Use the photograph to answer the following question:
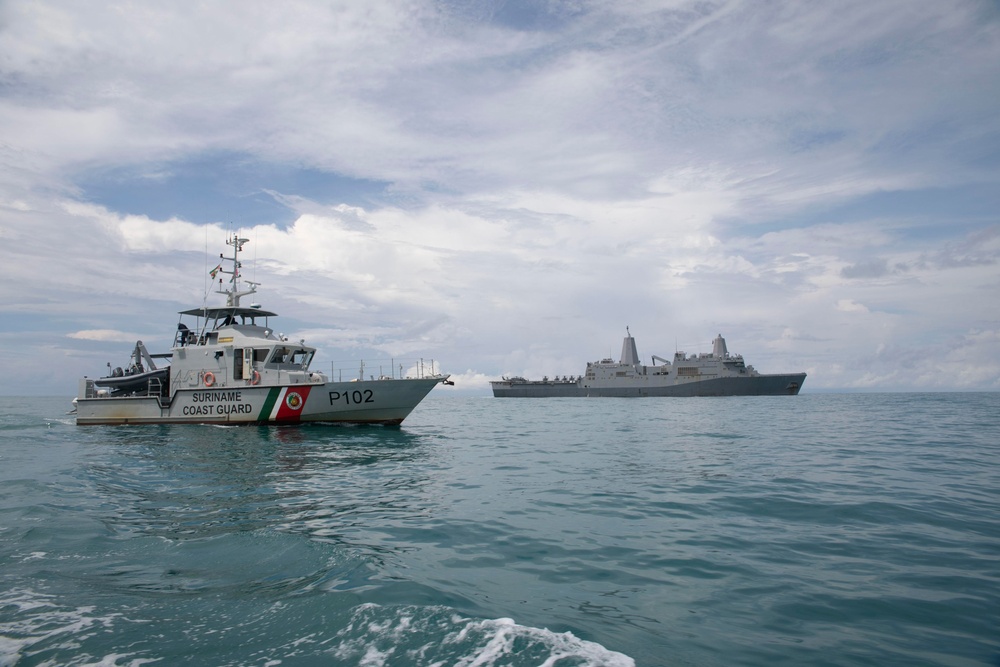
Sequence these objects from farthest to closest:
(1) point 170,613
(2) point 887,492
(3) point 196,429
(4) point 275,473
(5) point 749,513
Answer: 1. (3) point 196,429
2. (4) point 275,473
3. (2) point 887,492
4. (5) point 749,513
5. (1) point 170,613

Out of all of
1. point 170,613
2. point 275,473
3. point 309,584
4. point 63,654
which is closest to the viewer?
point 63,654

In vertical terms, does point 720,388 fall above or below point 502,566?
above

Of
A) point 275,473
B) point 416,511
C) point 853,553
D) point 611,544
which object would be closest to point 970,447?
point 853,553

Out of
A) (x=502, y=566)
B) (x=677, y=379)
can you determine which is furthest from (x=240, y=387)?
(x=677, y=379)

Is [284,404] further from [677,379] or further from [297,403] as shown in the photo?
[677,379]

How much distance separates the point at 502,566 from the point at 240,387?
20246 millimetres

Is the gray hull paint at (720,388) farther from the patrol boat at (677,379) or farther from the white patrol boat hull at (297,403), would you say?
the white patrol boat hull at (297,403)

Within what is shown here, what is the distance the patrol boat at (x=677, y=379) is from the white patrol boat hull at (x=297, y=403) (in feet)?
218

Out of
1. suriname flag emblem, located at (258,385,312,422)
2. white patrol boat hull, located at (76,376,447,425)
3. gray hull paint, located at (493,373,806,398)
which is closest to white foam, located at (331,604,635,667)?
white patrol boat hull, located at (76,376,447,425)

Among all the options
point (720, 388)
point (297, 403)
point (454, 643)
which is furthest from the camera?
point (720, 388)

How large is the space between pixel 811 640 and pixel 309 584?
4232mm

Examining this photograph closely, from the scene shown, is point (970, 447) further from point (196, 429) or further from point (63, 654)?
point (196, 429)

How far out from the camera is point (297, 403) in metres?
22.7

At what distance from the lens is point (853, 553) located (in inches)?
246
